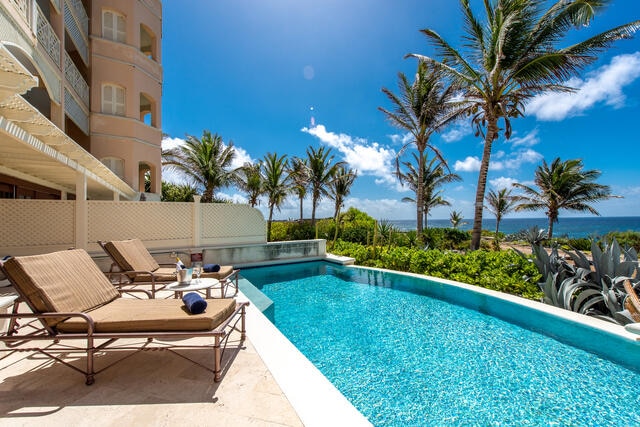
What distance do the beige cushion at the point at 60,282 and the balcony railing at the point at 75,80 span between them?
30.3 ft

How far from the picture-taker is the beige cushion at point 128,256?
15.8ft

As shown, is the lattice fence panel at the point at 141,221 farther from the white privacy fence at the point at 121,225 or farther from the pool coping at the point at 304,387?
the pool coping at the point at 304,387

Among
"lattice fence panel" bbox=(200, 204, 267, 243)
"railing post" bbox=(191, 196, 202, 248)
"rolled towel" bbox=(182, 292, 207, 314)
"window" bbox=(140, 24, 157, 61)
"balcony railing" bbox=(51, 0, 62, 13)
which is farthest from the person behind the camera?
"window" bbox=(140, 24, 157, 61)

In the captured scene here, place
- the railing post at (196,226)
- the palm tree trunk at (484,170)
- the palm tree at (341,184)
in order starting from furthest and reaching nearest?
the palm tree at (341,184) → the railing post at (196,226) → the palm tree trunk at (484,170)

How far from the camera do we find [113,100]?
11289 mm

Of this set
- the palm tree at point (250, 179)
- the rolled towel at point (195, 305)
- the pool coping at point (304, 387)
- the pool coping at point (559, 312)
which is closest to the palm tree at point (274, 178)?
the palm tree at point (250, 179)

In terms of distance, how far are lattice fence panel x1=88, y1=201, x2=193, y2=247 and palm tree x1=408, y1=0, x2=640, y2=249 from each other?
10282mm

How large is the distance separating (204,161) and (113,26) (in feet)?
25.4

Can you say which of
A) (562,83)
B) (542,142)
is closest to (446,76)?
→ (562,83)

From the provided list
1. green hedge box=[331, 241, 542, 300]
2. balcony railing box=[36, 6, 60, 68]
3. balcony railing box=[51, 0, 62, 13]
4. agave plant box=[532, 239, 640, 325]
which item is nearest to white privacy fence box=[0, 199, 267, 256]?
balcony railing box=[36, 6, 60, 68]

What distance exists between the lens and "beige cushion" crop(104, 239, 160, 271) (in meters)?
4.82

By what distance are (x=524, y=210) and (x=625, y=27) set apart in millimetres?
16556

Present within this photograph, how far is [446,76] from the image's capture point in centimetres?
998

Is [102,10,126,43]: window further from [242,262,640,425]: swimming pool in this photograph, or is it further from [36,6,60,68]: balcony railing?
[242,262,640,425]: swimming pool
